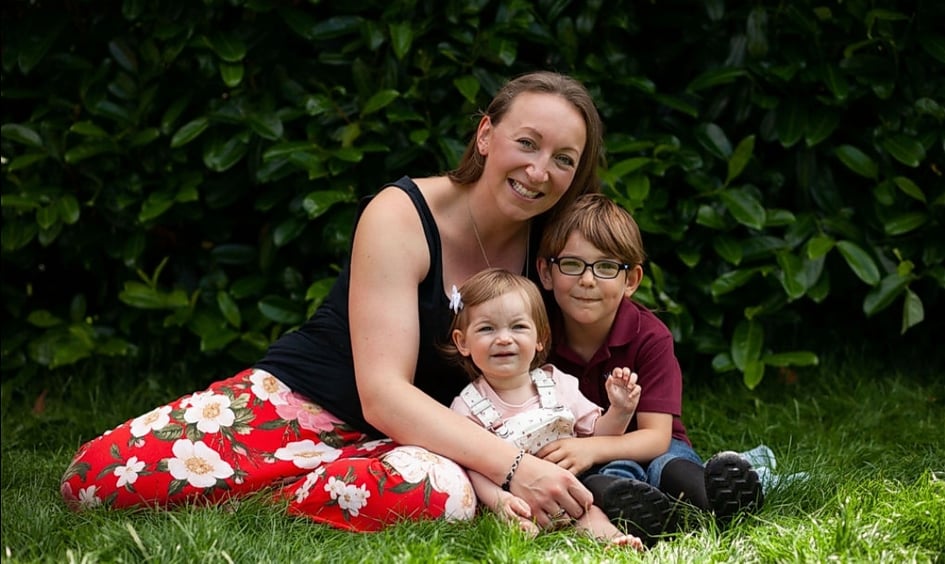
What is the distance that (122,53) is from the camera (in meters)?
4.24

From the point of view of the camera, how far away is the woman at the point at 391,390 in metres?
2.86

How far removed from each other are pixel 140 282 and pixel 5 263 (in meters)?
0.59

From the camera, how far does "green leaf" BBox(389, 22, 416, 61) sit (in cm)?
390

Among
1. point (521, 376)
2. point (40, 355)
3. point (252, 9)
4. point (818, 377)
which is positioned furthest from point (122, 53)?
point (818, 377)

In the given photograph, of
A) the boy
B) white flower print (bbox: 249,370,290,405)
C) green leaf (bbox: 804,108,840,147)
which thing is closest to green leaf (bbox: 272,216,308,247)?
white flower print (bbox: 249,370,290,405)

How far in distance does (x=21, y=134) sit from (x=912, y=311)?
10.2 feet

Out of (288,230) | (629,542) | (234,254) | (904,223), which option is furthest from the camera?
(234,254)

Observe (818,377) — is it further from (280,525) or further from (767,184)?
(280,525)

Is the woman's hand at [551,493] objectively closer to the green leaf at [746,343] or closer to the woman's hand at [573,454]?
the woman's hand at [573,454]

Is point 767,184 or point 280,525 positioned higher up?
point 767,184

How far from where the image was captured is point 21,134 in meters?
4.22

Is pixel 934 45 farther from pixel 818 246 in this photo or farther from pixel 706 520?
pixel 706 520

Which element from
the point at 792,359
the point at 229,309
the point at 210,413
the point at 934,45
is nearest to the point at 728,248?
the point at 792,359

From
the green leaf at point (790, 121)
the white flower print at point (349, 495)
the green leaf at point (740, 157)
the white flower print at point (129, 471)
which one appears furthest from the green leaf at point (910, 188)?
the white flower print at point (129, 471)
